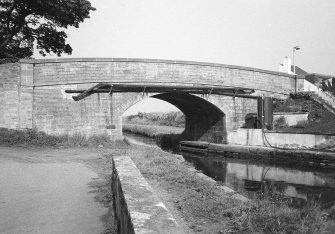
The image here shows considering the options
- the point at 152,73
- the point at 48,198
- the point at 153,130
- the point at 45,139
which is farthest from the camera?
the point at 153,130

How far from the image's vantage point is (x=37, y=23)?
17734 millimetres

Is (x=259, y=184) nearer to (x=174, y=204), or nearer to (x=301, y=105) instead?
(x=174, y=204)

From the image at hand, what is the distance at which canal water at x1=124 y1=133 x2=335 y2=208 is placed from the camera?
298 inches

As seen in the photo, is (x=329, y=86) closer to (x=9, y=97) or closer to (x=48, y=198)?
(x=9, y=97)

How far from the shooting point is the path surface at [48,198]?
12.7 ft

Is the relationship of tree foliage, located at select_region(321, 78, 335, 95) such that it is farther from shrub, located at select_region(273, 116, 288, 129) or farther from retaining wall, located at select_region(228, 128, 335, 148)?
retaining wall, located at select_region(228, 128, 335, 148)

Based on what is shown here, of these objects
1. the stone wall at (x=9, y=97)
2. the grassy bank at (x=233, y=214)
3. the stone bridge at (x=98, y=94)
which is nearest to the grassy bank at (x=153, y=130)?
the stone bridge at (x=98, y=94)

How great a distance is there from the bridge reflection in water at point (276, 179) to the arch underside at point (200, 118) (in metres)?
3.78

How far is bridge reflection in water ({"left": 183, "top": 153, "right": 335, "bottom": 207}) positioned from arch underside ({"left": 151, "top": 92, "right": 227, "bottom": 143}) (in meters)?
3.78

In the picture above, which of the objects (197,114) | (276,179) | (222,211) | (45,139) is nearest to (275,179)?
(276,179)

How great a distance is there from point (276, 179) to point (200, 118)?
10040mm

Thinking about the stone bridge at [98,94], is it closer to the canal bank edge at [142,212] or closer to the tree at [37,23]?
the tree at [37,23]

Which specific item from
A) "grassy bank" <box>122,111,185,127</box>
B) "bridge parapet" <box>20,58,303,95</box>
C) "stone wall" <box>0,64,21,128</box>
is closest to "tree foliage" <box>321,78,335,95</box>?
"bridge parapet" <box>20,58,303,95</box>

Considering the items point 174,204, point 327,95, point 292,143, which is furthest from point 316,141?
point 174,204
